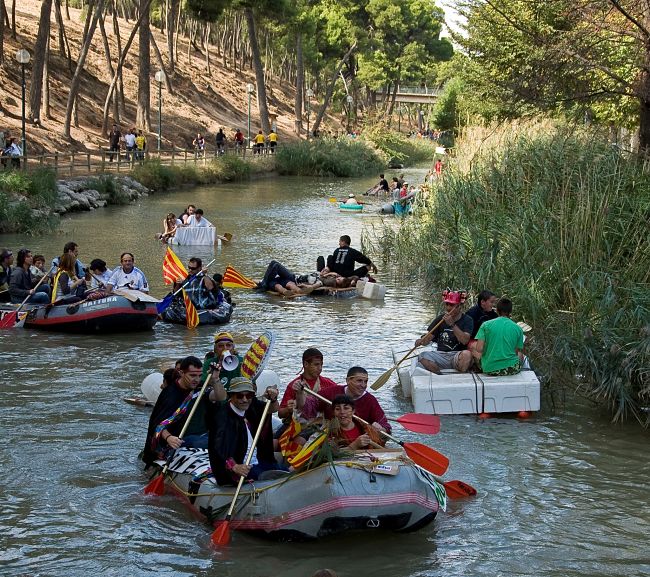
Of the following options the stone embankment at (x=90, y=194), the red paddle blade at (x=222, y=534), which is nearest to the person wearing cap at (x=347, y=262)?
the red paddle blade at (x=222, y=534)

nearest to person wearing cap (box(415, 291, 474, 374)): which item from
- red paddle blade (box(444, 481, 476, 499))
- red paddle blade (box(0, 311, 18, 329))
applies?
red paddle blade (box(444, 481, 476, 499))

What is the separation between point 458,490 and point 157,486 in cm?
277

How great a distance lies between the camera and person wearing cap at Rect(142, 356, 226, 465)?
991 centimetres

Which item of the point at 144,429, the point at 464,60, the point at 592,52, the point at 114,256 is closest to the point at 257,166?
the point at 464,60

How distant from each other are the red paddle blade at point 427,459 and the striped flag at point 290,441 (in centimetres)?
96

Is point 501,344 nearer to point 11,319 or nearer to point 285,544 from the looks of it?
point 285,544

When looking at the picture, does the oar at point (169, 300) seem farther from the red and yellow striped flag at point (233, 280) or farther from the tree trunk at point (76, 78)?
the tree trunk at point (76, 78)

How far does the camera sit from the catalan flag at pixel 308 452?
28.0 ft

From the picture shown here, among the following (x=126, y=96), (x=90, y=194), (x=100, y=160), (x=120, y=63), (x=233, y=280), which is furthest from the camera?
(x=126, y=96)

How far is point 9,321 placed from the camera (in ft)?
56.2

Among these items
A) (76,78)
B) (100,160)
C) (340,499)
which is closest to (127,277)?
(340,499)

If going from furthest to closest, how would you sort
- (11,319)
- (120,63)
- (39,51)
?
(120,63)
(39,51)
(11,319)

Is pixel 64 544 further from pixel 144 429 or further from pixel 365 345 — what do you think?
pixel 365 345

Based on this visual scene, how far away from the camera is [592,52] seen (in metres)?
17.6
